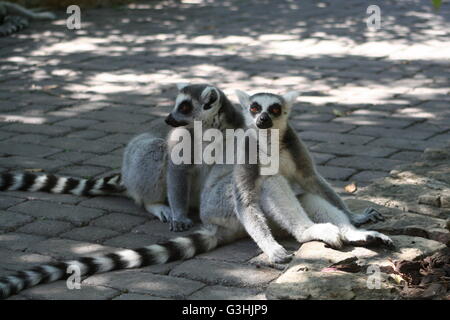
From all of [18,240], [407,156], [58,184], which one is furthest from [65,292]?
[407,156]

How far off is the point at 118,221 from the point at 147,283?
1.21 m

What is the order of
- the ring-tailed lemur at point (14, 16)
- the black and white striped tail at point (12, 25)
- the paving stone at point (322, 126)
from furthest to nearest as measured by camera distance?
the ring-tailed lemur at point (14, 16), the black and white striped tail at point (12, 25), the paving stone at point (322, 126)

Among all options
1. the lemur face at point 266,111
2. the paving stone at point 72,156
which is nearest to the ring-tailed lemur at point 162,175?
the lemur face at point 266,111

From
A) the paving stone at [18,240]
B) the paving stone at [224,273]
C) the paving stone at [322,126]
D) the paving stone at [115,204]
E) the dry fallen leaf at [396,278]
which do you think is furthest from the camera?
the paving stone at [322,126]

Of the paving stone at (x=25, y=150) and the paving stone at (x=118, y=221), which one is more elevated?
the paving stone at (x=25, y=150)

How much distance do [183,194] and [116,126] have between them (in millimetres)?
2391

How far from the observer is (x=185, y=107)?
5828mm

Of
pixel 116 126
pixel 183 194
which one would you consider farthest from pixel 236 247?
pixel 116 126

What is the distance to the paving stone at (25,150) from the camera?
280 inches

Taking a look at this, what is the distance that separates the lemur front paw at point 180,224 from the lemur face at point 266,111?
33.3 inches

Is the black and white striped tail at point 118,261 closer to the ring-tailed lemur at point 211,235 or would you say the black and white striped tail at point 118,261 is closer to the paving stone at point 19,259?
the ring-tailed lemur at point 211,235

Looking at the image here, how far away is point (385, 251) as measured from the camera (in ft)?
15.4
